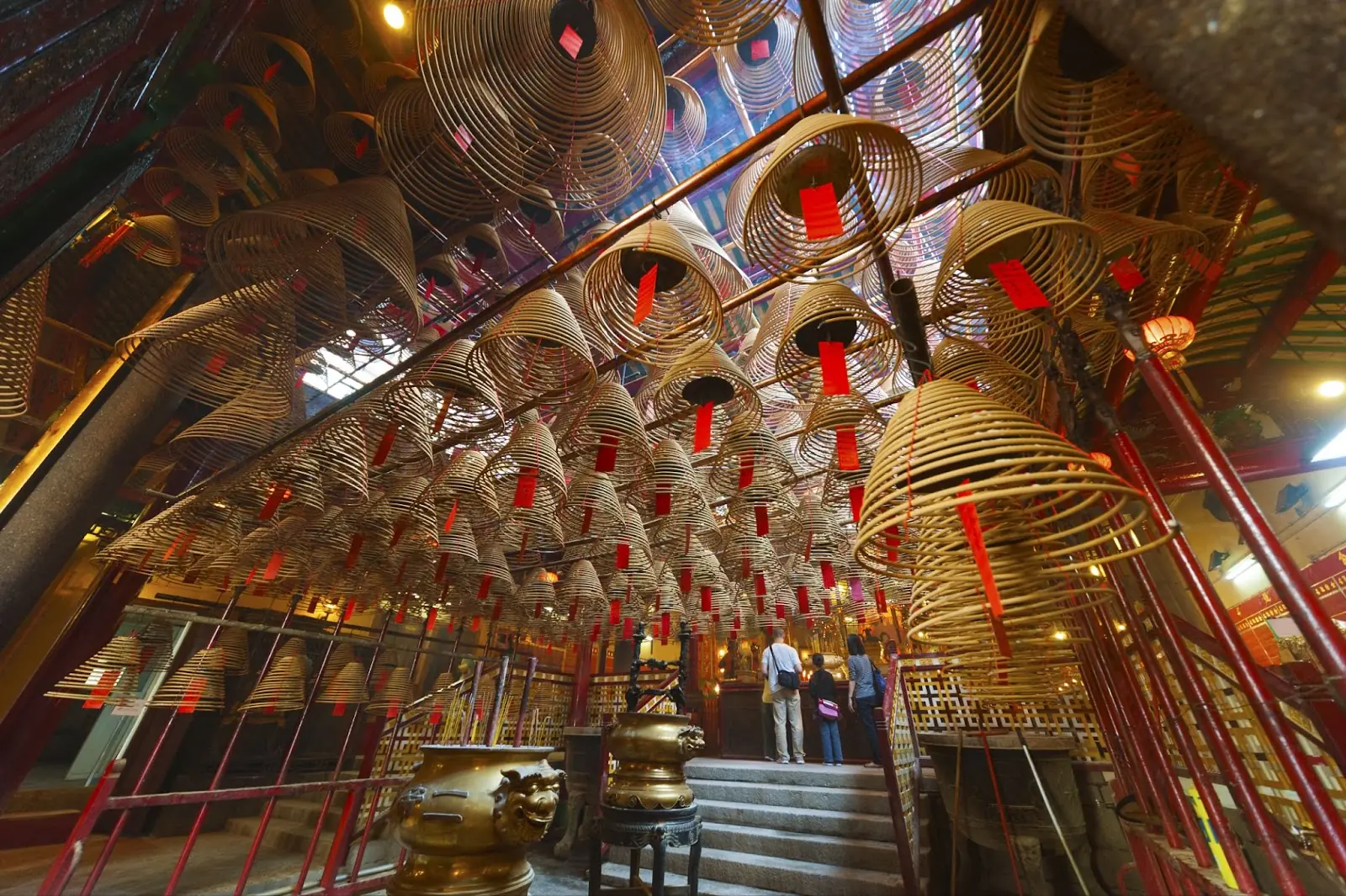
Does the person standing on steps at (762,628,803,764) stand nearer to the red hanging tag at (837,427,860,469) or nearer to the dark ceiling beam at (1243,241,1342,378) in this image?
the red hanging tag at (837,427,860,469)

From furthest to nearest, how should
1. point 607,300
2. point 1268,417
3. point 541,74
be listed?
point 1268,417 → point 607,300 → point 541,74

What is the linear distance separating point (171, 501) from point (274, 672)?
2.26 metres

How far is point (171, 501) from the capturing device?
451cm

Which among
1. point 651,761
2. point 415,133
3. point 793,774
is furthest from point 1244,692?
point 793,774

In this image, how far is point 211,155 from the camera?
2.92 metres

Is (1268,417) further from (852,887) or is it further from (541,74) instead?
(541,74)

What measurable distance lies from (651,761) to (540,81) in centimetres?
401

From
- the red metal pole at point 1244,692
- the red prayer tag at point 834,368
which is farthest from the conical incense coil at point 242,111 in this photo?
the red metal pole at point 1244,692

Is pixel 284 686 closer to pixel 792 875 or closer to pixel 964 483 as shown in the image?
pixel 792 875

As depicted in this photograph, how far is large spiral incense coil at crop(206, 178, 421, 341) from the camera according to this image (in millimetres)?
1928

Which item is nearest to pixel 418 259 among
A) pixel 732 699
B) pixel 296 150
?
pixel 296 150

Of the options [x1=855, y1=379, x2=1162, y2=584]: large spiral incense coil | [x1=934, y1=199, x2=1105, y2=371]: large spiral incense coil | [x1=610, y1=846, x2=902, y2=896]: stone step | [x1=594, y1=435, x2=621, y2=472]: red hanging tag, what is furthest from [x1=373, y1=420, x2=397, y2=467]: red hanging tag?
[x1=610, y1=846, x2=902, y2=896]: stone step

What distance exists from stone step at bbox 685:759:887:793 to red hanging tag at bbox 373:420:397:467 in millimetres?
5157

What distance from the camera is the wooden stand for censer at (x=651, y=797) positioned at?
10.6 feet
